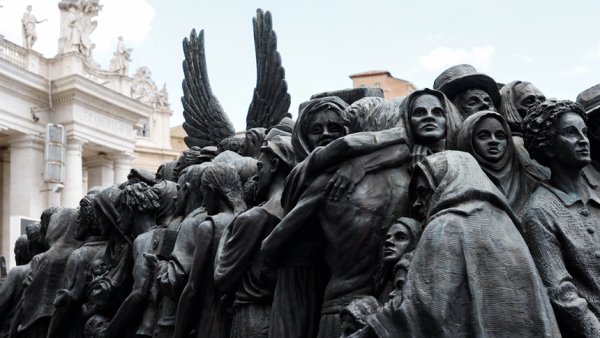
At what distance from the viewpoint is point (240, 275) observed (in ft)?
19.7

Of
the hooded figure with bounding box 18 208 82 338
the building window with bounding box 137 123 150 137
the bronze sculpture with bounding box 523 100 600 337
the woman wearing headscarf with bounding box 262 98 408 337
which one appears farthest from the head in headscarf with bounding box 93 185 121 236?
the building window with bounding box 137 123 150 137

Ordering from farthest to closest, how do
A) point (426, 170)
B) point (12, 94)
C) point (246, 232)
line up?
point (12, 94) → point (246, 232) → point (426, 170)

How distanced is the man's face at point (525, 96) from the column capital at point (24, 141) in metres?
29.7

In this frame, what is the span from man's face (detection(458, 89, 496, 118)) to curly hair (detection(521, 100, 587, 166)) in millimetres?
1060

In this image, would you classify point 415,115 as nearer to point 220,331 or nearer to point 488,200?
point 488,200

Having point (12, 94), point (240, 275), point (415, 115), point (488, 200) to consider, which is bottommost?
point (240, 275)

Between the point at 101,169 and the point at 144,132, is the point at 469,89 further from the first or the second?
the point at 144,132

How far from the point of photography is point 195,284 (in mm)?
6426

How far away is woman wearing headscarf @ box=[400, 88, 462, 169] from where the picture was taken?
15.9ft

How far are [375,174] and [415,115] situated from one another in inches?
17.2

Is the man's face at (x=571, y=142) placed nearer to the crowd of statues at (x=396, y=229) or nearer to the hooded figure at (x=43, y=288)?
the crowd of statues at (x=396, y=229)

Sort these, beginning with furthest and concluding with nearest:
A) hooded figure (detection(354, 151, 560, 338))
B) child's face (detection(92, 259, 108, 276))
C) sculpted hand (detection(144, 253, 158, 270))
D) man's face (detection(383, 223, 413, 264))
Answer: child's face (detection(92, 259, 108, 276)), sculpted hand (detection(144, 253, 158, 270)), man's face (detection(383, 223, 413, 264)), hooded figure (detection(354, 151, 560, 338))

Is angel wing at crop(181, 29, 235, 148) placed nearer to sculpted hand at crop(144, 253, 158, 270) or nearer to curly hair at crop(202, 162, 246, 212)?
sculpted hand at crop(144, 253, 158, 270)

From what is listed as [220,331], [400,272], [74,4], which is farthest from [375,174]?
[74,4]
